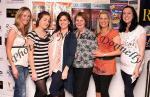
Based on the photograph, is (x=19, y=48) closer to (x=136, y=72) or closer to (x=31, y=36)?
(x=31, y=36)

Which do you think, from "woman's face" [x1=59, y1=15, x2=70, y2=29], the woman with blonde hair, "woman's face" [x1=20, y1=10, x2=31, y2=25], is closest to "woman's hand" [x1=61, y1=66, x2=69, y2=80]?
the woman with blonde hair

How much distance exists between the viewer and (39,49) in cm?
343

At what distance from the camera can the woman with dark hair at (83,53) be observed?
3393mm

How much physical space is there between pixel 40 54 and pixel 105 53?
0.79 m

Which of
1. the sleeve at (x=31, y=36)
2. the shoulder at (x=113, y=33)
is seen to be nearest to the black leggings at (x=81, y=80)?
the shoulder at (x=113, y=33)

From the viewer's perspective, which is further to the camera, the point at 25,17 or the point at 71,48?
the point at 25,17

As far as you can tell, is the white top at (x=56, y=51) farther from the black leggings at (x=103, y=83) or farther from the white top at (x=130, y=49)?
the white top at (x=130, y=49)

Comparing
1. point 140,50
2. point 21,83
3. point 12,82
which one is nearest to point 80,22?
point 140,50

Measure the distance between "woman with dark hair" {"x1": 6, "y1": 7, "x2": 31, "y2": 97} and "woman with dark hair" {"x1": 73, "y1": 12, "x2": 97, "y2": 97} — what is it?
66cm

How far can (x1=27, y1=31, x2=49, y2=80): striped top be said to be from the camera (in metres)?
3.41

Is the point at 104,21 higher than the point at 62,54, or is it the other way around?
the point at 104,21

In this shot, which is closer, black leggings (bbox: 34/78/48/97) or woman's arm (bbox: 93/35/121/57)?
woman's arm (bbox: 93/35/121/57)

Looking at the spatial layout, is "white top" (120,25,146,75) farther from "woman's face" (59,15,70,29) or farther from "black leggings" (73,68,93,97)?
"woman's face" (59,15,70,29)

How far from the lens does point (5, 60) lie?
13.4 feet
